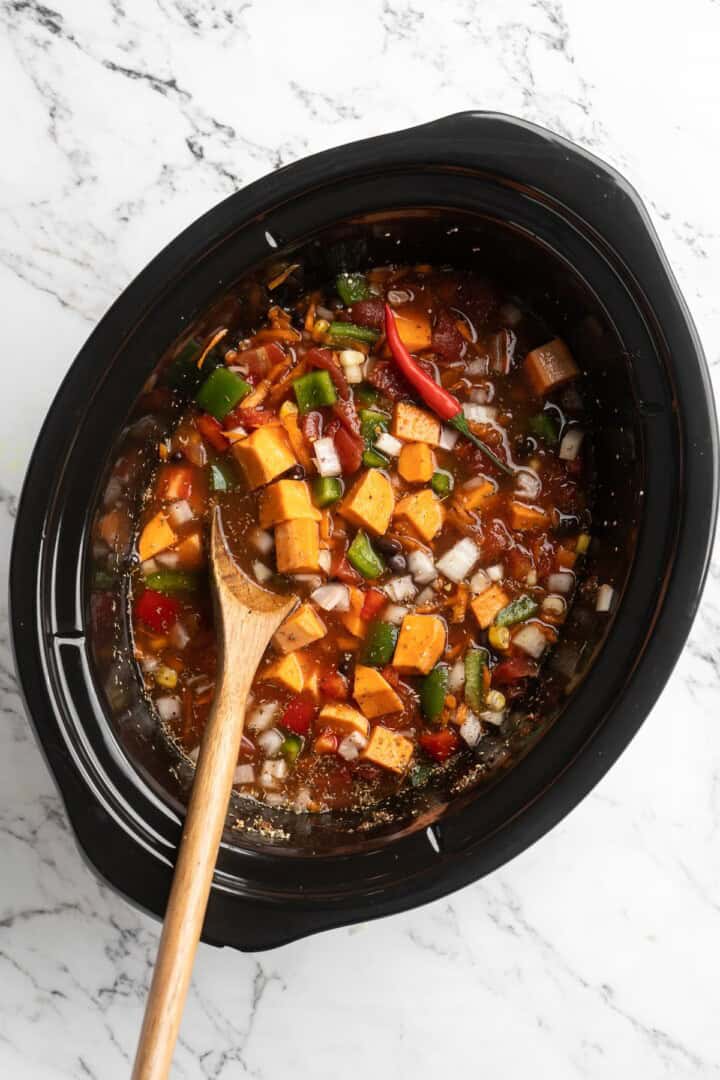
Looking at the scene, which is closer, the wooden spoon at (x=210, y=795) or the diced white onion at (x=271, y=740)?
the wooden spoon at (x=210, y=795)

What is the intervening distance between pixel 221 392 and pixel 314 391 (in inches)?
9.3

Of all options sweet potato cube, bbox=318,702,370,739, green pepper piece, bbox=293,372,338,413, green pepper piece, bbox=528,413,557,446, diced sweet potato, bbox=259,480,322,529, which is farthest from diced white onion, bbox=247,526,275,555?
green pepper piece, bbox=528,413,557,446

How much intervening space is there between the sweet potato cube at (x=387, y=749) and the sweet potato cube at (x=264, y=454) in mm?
714

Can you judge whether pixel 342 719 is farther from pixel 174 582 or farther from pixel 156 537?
pixel 156 537

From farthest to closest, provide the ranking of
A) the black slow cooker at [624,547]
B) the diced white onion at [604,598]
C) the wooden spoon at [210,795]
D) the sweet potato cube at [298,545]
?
the sweet potato cube at [298,545] → the diced white onion at [604,598] → the black slow cooker at [624,547] → the wooden spoon at [210,795]

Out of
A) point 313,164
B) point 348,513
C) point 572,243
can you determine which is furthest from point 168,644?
point 572,243

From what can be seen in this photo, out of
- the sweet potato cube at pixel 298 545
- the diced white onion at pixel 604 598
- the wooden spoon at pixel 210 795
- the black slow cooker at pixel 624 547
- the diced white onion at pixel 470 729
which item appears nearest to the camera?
the wooden spoon at pixel 210 795

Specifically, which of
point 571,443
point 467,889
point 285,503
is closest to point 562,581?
point 571,443

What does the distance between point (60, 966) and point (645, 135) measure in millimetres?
2731

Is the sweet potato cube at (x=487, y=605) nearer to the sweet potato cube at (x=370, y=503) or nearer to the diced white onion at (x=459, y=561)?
the diced white onion at (x=459, y=561)

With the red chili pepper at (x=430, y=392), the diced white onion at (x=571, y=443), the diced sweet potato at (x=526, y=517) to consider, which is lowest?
the diced sweet potato at (x=526, y=517)

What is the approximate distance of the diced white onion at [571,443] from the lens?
2.60 meters

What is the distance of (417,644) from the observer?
2531 mm

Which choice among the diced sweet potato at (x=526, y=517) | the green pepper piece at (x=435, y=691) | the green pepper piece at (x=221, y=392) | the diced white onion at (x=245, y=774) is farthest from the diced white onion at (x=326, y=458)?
the diced white onion at (x=245, y=774)
